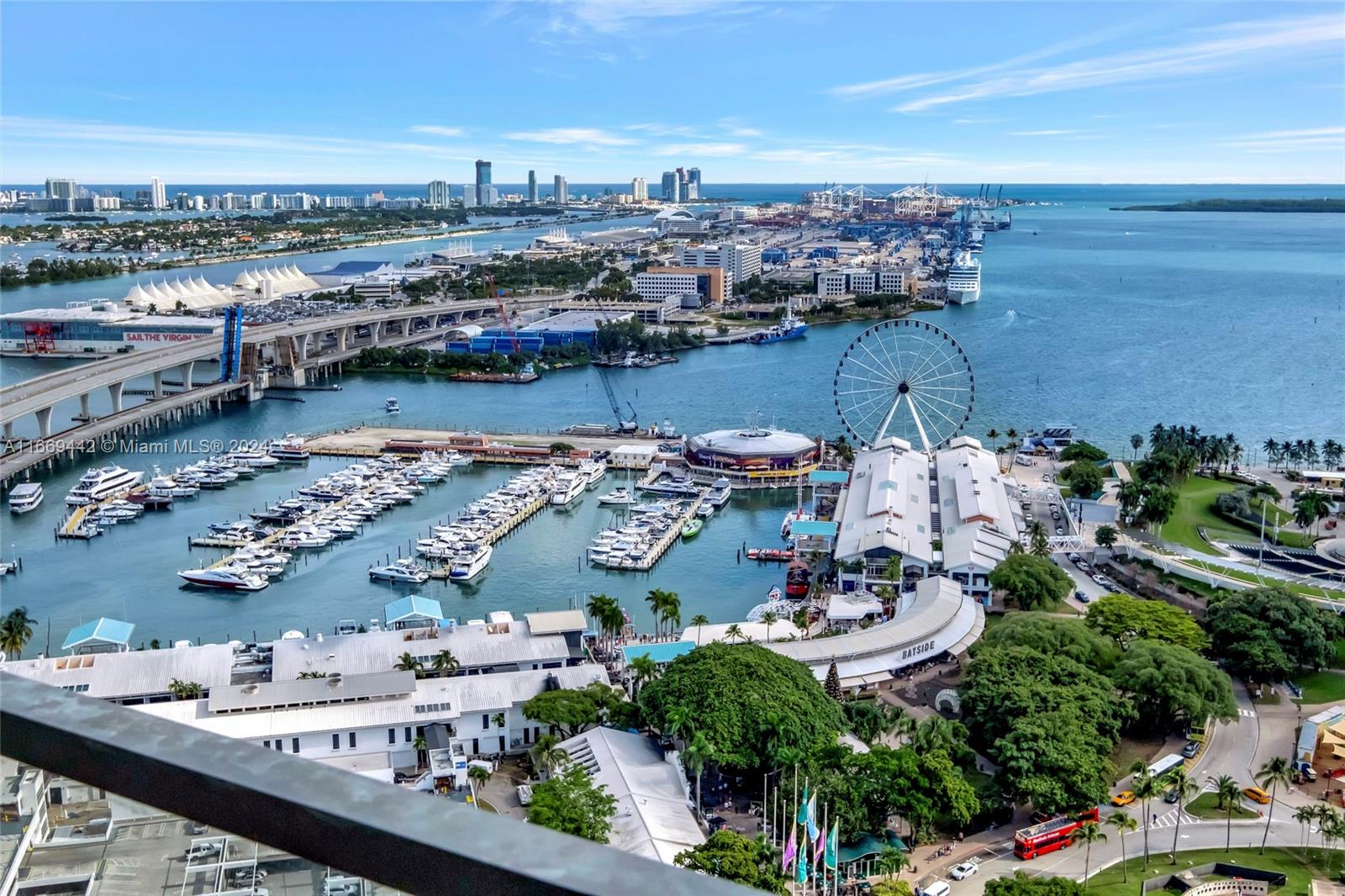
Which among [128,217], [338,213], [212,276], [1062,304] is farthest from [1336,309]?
[128,217]

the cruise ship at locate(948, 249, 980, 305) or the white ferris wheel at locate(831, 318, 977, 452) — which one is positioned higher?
the cruise ship at locate(948, 249, 980, 305)

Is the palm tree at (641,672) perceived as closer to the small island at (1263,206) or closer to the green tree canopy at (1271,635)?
the green tree canopy at (1271,635)

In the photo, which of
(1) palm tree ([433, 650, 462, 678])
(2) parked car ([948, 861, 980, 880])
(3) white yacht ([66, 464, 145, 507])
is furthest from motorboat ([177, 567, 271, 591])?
(2) parked car ([948, 861, 980, 880])

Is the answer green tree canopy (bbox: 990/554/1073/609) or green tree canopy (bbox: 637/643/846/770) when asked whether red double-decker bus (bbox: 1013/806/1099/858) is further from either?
green tree canopy (bbox: 990/554/1073/609)

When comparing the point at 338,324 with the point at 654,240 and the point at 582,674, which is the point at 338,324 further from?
the point at 654,240

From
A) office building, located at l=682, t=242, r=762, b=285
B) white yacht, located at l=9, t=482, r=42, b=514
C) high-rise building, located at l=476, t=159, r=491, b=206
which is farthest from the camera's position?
high-rise building, located at l=476, t=159, r=491, b=206

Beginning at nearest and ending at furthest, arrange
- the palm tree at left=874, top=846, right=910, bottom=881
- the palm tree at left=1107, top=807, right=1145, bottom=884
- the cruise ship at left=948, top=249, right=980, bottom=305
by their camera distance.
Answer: the palm tree at left=874, top=846, right=910, bottom=881
the palm tree at left=1107, top=807, right=1145, bottom=884
the cruise ship at left=948, top=249, right=980, bottom=305

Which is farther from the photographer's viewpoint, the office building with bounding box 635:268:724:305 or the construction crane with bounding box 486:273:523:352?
the office building with bounding box 635:268:724:305

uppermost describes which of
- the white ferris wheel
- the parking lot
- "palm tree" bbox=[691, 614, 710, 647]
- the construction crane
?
the parking lot
